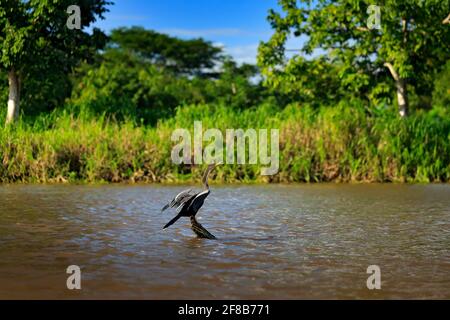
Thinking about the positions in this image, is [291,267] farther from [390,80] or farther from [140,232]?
[390,80]

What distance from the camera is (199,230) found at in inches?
248

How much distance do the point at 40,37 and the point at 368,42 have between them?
966 centimetres

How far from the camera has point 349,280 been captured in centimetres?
481

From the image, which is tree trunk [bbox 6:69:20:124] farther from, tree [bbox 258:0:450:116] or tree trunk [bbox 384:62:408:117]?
tree trunk [bbox 384:62:408:117]

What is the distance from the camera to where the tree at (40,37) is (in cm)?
1941

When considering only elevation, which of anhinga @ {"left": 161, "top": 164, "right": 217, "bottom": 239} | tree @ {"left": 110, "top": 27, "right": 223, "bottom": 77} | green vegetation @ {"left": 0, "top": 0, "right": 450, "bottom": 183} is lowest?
anhinga @ {"left": 161, "top": 164, "right": 217, "bottom": 239}

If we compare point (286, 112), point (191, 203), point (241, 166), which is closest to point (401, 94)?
point (286, 112)

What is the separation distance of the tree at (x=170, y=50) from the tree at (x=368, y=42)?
36.3 m

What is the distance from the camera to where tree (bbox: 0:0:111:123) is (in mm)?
19406

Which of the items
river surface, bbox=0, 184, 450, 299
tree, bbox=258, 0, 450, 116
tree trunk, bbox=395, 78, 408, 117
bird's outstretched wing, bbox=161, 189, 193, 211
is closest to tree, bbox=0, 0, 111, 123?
tree, bbox=258, 0, 450, 116

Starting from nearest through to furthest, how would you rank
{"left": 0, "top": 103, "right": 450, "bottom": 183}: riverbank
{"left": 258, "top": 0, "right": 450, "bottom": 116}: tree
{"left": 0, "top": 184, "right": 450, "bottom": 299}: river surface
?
{"left": 0, "top": 184, "right": 450, "bottom": 299}: river surface
{"left": 0, "top": 103, "right": 450, "bottom": 183}: riverbank
{"left": 258, "top": 0, "right": 450, "bottom": 116}: tree

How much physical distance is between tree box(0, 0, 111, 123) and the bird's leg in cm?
1352

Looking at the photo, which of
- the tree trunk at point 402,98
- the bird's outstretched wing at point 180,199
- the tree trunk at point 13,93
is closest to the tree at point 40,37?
the tree trunk at point 13,93

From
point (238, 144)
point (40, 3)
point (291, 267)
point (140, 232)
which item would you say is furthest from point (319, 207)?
point (40, 3)
